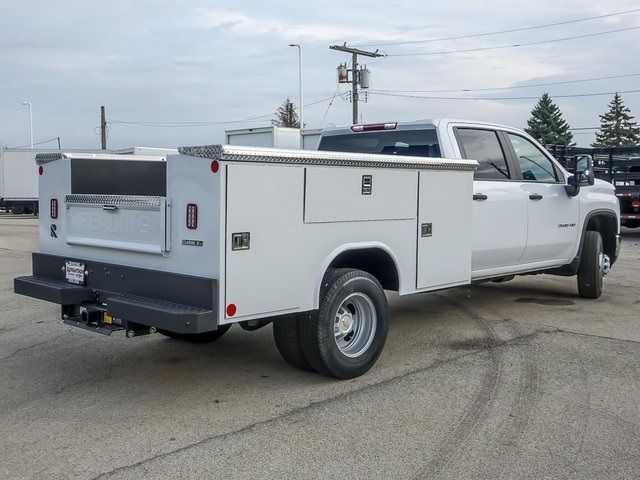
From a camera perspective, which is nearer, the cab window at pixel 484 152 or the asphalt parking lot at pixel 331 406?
the asphalt parking lot at pixel 331 406

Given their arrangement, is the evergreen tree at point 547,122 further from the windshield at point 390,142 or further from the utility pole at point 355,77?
the windshield at point 390,142

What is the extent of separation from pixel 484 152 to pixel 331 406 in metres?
3.51

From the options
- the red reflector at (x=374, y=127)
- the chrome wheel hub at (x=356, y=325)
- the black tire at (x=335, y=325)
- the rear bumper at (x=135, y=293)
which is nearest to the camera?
the rear bumper at (x=135, y=293)

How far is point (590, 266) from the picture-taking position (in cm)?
890

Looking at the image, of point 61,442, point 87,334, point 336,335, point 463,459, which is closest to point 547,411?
point 463,459

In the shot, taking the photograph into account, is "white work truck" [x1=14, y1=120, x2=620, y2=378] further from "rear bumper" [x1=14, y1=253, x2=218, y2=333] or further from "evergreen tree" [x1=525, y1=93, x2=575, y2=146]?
"evergreen tree" [x1=525, y1=93, x2=575, y2=146]

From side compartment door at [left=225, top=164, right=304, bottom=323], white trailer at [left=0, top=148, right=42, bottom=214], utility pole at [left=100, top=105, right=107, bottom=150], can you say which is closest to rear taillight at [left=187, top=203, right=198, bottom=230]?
side compartment door at [left=225, top=164, right=304, bottom=323]

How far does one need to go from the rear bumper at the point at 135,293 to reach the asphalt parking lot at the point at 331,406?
0.68 metres

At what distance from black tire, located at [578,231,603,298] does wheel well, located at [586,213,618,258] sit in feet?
1.02

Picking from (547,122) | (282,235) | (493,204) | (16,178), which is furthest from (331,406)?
(547,122)

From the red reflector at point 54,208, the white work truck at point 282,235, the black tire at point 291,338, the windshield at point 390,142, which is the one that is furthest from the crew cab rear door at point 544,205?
the red reflector at point 54,208

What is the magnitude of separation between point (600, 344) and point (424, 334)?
1685 mm

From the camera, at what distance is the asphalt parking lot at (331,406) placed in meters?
4.04

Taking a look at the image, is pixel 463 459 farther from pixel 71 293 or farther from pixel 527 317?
pixel 527 317
